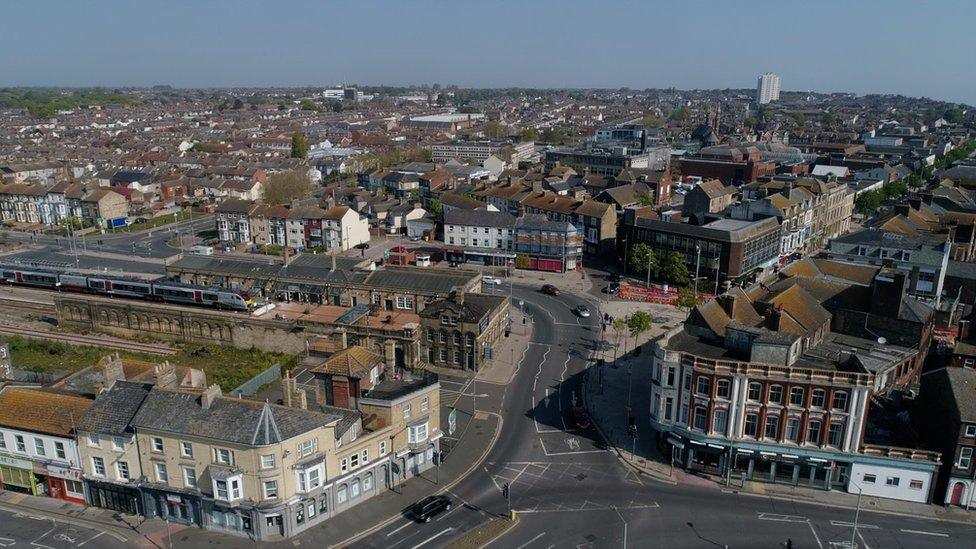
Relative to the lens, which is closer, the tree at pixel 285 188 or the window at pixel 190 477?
the window at pixel 190 477

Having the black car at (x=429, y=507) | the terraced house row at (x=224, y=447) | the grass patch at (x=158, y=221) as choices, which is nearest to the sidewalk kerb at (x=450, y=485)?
→ the black car at (x=429, y=507)

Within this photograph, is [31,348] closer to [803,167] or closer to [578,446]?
[578,446]

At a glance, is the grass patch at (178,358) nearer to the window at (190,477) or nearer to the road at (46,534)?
the road at (46,534)

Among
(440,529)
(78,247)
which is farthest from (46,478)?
(78,247)

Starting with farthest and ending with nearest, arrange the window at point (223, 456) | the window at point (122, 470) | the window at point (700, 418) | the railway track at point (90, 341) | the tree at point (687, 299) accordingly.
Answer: the tree at point (687, 299) → the railway track at point (90, 341) → the window at point (700, 418) → the window at point (122, 470) → the window at point (223, 456)

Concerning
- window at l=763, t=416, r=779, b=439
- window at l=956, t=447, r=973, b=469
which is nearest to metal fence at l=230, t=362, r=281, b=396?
window at l=763, t=416, r=779, b=439
